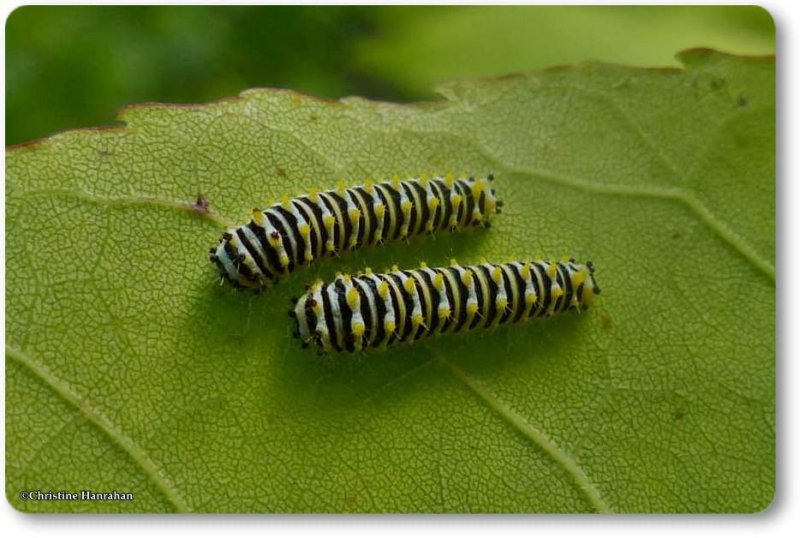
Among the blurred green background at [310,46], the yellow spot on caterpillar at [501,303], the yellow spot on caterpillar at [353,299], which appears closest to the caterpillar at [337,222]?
the yellow spot on caterpillar at [353,299]

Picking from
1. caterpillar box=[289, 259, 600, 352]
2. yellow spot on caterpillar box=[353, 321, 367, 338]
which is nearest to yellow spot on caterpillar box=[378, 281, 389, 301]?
caterpillar box=[289, 259, 600, 352]

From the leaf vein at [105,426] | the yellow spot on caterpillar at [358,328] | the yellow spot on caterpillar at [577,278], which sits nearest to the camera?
the yellow spot on caterpillar at [358,328]

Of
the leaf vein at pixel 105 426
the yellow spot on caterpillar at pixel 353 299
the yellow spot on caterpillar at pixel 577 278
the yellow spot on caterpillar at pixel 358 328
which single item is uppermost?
the yellow spot on caterpillar at pixel 353 299

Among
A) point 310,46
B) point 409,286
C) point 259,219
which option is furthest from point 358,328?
point 310,46

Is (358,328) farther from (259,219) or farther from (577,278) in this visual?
(577,278)

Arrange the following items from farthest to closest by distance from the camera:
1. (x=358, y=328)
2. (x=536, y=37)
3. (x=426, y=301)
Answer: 1. (x=536, y=37)
2. (x=426, y=301)
3. (x=358, y=328)

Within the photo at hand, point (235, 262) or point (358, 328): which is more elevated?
point (235, 262)

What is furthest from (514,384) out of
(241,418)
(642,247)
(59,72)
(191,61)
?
(59,72)

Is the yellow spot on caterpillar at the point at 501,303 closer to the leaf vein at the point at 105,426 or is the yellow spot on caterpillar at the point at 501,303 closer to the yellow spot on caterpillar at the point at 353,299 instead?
the yellow spot on caterpillar at the point at 353,299
